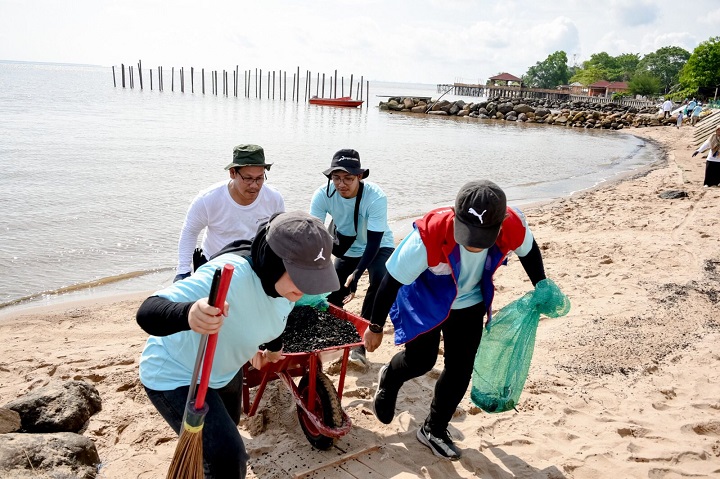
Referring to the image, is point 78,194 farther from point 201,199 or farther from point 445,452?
point 445,452

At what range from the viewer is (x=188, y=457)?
211 centimetres

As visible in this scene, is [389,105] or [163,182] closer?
[163,182]

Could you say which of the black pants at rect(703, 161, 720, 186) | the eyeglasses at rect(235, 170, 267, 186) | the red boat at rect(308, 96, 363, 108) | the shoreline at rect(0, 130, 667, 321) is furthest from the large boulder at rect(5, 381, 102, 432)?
the red boat at rect(308, 96, 363, 108)

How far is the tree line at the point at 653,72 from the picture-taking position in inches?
2202

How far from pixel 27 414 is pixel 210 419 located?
5.96 feet

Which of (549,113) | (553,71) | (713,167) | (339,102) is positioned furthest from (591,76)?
(713,167)

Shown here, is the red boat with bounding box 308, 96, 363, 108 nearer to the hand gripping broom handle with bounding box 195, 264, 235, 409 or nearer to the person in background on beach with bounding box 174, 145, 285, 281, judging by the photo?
the person in background on beach with bounding box 174, 145, 285, 281

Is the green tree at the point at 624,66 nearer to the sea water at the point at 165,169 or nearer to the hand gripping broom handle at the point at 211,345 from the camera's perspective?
the sea water at the point at 165,169

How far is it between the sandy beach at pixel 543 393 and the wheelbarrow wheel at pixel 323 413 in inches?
3.3

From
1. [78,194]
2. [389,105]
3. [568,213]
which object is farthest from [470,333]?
[389,105]

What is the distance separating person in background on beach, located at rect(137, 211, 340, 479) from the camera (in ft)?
6.38

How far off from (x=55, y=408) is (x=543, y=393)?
326 cm

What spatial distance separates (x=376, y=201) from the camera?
445 cm

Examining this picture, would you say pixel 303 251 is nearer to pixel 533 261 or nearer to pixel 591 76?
pixel 533 261
